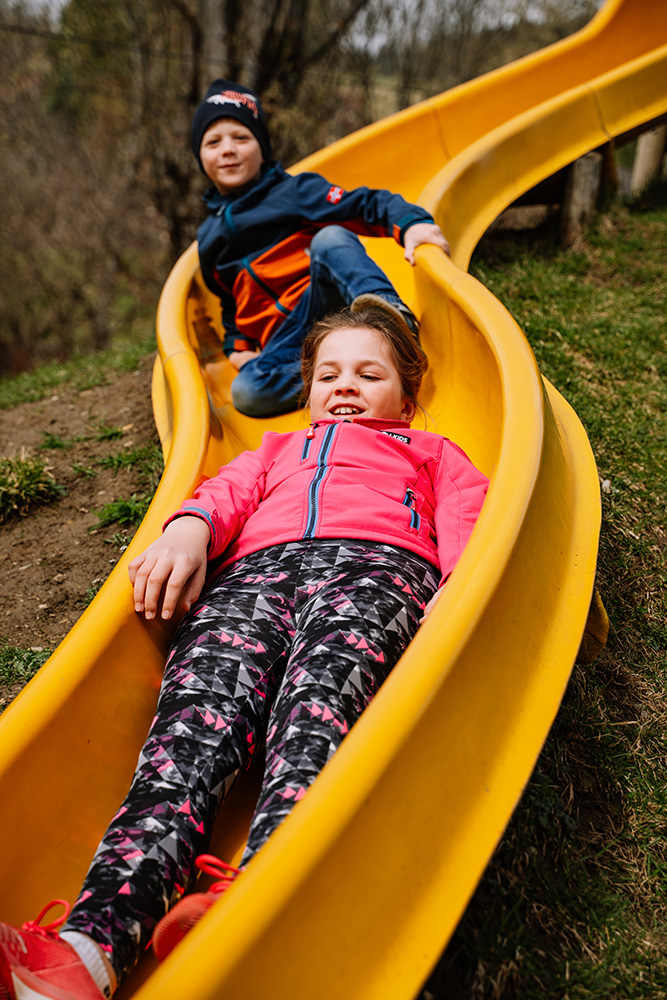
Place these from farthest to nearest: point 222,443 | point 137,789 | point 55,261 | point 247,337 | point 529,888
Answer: point 55,261
point 247,337
point 222,443
point 529,888
point 137,789

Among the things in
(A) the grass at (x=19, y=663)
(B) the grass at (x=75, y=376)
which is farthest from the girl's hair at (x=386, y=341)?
(B) the grass at (x=75, y=376)

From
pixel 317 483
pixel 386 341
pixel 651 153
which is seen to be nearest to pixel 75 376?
pixel 386 341

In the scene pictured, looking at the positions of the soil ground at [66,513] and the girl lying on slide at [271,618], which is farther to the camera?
the soil ground at [66,513]

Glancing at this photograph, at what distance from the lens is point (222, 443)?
259 cm

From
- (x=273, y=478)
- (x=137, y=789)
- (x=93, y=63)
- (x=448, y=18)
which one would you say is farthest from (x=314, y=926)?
(x=93, y=63)

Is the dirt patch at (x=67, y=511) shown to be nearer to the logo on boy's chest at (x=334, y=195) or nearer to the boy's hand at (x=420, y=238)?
the logo on boy's chest at (x=334, y=195)

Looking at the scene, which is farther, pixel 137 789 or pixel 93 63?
pixel 93 63

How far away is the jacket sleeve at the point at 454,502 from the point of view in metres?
1.79

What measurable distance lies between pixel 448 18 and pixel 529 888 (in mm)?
14777

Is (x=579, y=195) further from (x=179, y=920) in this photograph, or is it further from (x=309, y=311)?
(x=179, y=920)

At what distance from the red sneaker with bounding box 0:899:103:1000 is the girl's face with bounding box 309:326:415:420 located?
1479mm

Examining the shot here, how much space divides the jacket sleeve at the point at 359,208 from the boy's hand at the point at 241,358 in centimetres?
67

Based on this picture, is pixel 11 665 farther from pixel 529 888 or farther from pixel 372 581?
pixel 529 888

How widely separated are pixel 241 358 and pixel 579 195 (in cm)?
288
